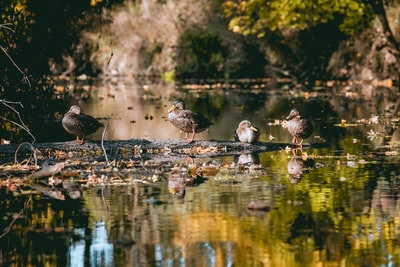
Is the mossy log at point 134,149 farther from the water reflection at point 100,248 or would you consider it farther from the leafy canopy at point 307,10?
the leafy canopy at point 307,10

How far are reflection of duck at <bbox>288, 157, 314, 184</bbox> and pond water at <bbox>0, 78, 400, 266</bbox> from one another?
2cm

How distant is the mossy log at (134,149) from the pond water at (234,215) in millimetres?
588

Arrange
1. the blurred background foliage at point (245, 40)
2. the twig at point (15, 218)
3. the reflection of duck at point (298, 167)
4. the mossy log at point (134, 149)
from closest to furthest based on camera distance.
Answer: the twig at point (15, 218)
the reflection of duck at point (298, 167)
the mossy log at point (134, 149)
the blurred background foliage at point (245, 40)

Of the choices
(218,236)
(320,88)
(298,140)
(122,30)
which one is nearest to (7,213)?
(218,236)

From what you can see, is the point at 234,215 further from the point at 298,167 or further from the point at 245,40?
the point at 245,40

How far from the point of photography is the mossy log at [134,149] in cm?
1645

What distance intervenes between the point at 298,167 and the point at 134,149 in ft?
10.9

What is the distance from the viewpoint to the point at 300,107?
3139 cm

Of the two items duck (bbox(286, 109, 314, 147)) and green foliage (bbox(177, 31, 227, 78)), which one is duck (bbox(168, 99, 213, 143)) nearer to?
duck (bbox(286, 109, 314, 147))

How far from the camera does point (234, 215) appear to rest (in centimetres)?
1069

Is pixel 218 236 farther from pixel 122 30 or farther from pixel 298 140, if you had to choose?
pixel 122 30

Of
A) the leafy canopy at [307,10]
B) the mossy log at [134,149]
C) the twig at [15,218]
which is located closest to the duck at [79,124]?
the mossy log at [134,149]

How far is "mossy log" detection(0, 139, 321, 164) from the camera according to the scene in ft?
54.0

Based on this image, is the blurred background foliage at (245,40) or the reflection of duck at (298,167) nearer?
the reflection of duck at (298,167)
